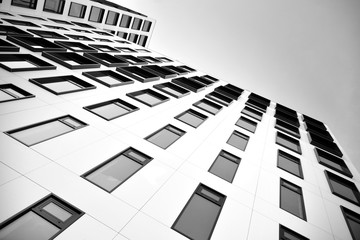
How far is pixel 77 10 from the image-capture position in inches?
1464

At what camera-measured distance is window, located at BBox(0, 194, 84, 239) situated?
24.5 ft

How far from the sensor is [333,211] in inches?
584

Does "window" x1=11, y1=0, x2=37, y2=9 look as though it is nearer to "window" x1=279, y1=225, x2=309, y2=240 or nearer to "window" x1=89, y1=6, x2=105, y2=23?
"window" x1=89, y1=6, x2=105, y2=23

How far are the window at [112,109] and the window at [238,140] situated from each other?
6588 millimetres

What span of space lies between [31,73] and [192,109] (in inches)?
431

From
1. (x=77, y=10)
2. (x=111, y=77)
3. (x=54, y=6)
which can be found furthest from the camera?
(x=77, y=10)

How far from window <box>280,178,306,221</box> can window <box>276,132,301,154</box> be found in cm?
655

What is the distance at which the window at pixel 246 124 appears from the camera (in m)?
22.4

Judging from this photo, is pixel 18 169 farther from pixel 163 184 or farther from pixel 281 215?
pixel 281 215

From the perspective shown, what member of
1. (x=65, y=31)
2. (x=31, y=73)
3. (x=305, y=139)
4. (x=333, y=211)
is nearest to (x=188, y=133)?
(x=333, y=211)

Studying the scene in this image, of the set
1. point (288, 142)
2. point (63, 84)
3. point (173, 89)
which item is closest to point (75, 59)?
point (63, 84)

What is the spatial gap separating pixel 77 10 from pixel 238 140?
97.0 feet

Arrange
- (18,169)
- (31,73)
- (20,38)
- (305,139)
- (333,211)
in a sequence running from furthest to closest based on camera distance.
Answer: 1. (305,139)
2. (20,38)
3. (31,73)
4. (333,211)
5. (18,169)

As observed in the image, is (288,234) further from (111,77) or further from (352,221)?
(111,77)
